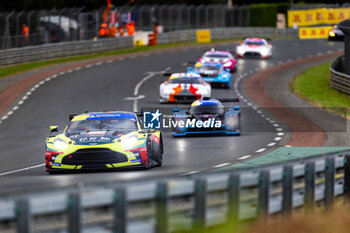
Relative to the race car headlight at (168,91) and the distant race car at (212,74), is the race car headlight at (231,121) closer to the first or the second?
the race car headlight at (168,91)

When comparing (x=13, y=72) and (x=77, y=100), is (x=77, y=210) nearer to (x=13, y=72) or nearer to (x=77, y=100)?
(x=77, y=100)

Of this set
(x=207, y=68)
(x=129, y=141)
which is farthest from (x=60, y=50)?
(x=129, y=141)

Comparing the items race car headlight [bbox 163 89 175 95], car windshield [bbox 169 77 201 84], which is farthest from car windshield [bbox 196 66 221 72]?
race car headlight [bbox 163 89 175 95]

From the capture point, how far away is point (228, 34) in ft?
250

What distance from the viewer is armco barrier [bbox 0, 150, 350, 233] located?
7.54m

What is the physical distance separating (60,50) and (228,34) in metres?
27.1

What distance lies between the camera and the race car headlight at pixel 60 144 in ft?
52.8

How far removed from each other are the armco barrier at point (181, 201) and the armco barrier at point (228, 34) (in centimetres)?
5568

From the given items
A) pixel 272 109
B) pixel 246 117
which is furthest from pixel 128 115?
pixel 272 109

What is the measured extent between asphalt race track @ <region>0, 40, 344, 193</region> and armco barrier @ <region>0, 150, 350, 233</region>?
2359 millimetres

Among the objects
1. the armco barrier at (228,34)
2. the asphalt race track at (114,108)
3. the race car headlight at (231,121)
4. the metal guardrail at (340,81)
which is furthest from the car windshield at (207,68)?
the armco barrier at (228,34)

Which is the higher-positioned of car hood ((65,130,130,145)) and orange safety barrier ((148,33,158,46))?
car hood ((65,130,130,145))

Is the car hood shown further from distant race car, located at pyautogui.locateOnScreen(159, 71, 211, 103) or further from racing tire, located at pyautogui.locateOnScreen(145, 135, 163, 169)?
distant race car, located at pyautogui.locateOnScreen(159, 71, 211, 103)

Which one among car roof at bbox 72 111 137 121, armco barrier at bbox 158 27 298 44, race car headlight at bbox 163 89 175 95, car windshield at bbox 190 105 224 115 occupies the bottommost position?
armco barrier at bbox 158 27 298 44
